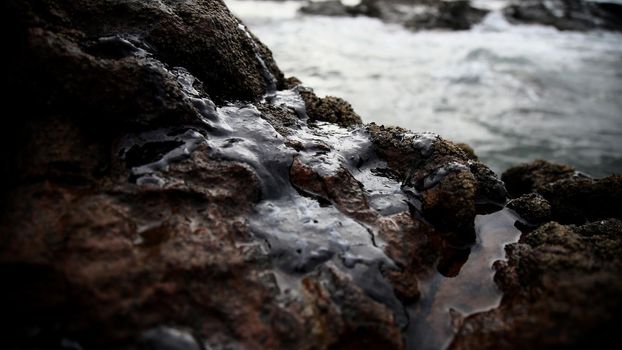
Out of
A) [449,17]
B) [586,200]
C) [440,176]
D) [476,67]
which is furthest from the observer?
[449,17]

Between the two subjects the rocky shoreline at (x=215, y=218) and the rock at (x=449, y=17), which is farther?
the rock at (x=449, y=17)

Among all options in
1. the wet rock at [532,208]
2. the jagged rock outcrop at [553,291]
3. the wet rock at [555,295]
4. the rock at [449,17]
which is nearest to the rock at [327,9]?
the rock at [449,17]

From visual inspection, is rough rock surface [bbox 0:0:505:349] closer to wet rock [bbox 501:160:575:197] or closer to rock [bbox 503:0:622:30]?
wet rock [bbox 501:160:575:197]

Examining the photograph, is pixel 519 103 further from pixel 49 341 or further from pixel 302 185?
pixel 49 341

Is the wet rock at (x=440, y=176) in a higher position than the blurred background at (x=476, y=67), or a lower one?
higher

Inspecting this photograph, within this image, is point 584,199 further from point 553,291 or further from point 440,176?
point 553,291

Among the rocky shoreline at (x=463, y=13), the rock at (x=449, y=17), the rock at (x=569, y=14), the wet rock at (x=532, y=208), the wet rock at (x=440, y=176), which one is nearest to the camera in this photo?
the wet rock at (x=440, y=176)

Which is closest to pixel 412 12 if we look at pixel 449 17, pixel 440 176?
pixel 449 17

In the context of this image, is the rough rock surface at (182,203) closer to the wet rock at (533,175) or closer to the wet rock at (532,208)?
the wet rock at (532,208)
